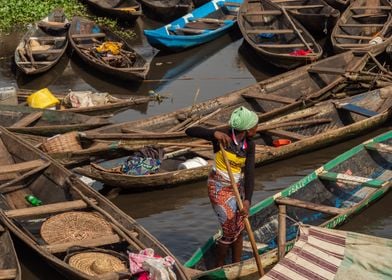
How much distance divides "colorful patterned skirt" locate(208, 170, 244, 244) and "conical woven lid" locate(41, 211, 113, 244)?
1.44m

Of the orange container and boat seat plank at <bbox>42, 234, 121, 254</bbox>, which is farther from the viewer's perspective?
the orange container

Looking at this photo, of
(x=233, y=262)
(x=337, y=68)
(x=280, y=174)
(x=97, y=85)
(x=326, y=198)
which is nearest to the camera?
(x=233, y=262)

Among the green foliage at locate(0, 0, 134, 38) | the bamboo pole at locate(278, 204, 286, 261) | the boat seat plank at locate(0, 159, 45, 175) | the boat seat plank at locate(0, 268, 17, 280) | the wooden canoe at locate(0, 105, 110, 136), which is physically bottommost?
the green foliage at locate(0, 0, 134, 38)

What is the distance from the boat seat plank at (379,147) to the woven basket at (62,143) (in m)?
4.00

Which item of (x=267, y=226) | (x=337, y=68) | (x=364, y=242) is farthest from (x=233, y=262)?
(x=337, y=68)

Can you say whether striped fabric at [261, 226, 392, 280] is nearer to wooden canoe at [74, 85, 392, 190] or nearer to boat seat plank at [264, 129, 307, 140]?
wooden canoe at [74, 85, 392, 190]

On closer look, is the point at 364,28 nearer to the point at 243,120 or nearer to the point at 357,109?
the point at 357,109

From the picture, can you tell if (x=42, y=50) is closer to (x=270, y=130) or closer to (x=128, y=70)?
(x=128, y=70)

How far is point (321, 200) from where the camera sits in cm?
820

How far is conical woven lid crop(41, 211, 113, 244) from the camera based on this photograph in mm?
6980

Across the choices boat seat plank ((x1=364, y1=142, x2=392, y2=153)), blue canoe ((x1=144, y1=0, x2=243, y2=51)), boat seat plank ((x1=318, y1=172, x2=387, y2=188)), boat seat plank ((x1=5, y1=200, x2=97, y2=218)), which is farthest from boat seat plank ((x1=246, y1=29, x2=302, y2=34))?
boat seat plank ((x1=5, y1=200, x2=97, y2=218))

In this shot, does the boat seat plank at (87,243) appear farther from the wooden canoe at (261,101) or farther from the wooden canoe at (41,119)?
the wooden canoe at (41,119)

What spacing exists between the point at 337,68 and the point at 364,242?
279 inches

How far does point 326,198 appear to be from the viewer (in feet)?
27.1
